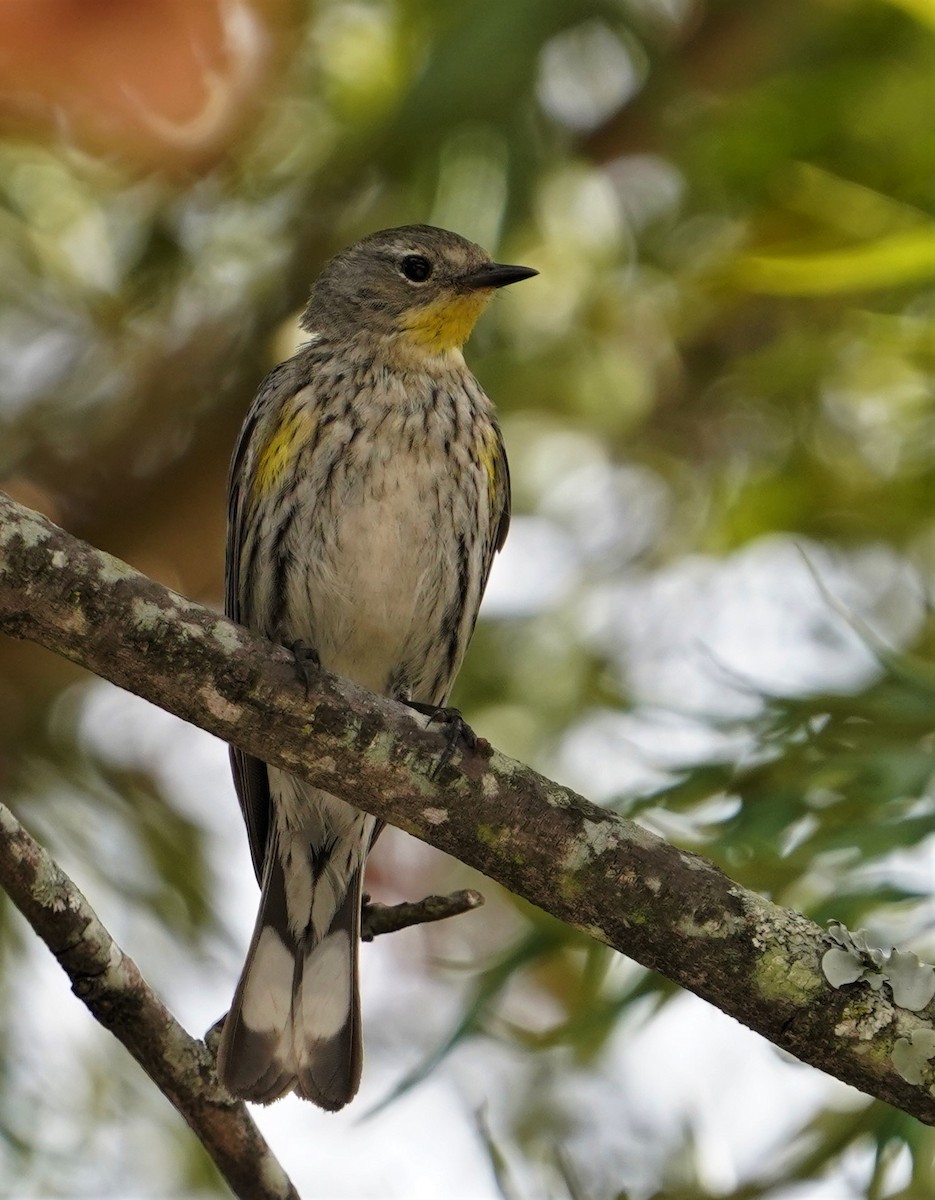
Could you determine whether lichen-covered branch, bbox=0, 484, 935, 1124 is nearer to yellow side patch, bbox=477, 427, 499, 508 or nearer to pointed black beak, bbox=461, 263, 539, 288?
yellow side patch, bbox=477, 427, 499, 508

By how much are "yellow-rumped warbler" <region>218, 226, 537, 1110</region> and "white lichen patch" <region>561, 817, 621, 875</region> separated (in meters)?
1.74

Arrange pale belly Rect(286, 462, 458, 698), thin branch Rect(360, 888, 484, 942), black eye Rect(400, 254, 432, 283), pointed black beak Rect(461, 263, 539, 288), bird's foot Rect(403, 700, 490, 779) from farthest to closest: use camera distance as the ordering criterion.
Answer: black eye Rect(400, 254, 432, 283), pointed black beak Rect(461, 263, 539, 288), pale belly Rect(286, 462, 458, 698), thin branch Rect(360, 888, 484, 942), bird's foot Rect(403, 700, 490, 779)

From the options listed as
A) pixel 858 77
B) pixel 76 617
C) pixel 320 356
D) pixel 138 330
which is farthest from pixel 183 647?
pixel 858 77

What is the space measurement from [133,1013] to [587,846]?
1.09 m

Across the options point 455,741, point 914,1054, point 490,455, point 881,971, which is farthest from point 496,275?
point 914,1054

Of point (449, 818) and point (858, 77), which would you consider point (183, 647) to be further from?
point (858, 77)

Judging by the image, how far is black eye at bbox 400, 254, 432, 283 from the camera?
20.5 ft

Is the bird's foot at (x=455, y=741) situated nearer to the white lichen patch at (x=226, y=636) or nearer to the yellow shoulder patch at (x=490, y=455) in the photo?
the white lichen patch at (x=226, y=636)

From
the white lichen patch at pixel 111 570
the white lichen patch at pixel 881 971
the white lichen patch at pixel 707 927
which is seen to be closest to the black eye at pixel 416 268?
the white lichen patch at pixel 111 570

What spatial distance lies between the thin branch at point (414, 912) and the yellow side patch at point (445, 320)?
2.34 meters

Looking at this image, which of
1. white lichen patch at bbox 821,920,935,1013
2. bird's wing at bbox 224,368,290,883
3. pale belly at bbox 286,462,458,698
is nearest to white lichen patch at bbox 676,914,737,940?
white lichen patch at bbox 821,920,935,1013

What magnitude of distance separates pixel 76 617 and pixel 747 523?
3809mm

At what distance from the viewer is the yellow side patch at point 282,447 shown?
5.44 metres

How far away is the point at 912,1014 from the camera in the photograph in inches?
136
